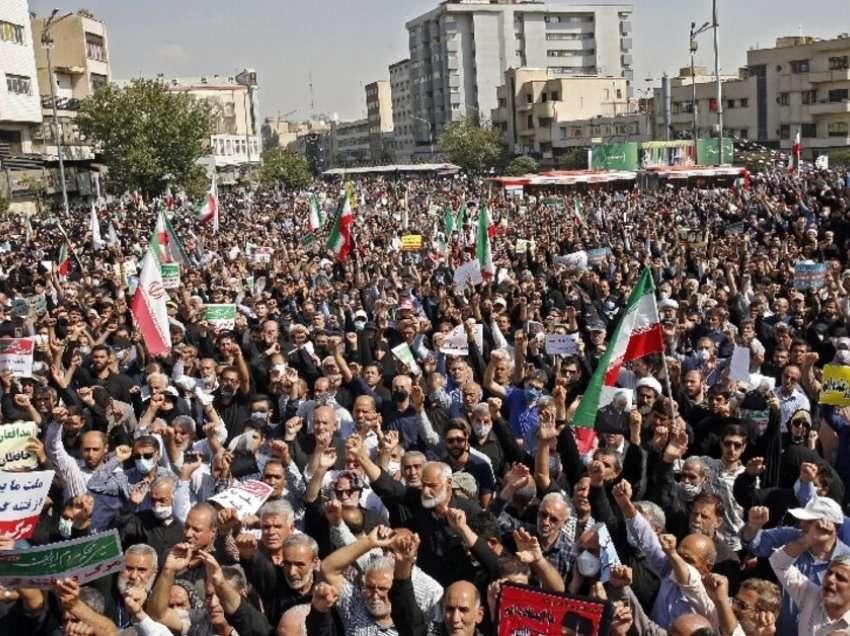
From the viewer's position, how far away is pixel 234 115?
111 m

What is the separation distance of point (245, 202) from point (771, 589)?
4207cm

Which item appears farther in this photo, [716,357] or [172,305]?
[172,305]

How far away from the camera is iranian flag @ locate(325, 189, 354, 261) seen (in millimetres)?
16031

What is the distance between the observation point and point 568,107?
82.4 m

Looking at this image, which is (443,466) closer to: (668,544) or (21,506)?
(668,544)

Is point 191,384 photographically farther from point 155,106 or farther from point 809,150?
point 809,150

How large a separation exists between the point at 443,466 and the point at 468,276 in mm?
8310

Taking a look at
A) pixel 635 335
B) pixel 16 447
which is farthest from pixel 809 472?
pixel 16 447

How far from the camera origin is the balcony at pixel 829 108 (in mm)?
58500

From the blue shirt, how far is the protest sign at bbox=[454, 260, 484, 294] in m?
8.30

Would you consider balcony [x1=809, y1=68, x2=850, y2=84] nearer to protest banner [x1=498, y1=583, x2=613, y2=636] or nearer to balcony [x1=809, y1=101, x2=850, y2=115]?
balcony [x1=809, y1=101, x2=850, y2=115]

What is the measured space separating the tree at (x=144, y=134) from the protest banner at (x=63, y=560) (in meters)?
41.7

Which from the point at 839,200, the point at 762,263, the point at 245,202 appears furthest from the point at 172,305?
the point at 245,202

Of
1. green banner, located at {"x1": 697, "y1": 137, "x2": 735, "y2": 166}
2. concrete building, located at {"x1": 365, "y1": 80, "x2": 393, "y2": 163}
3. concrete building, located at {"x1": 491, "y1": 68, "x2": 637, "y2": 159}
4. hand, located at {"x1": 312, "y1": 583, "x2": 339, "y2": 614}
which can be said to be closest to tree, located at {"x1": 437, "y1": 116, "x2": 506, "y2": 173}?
concrete building, located at {"x1": 491, "y1": 68, "x2": 637, "y2": 159}
